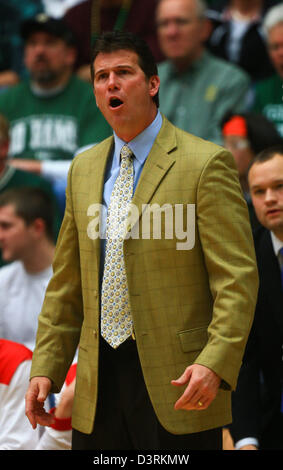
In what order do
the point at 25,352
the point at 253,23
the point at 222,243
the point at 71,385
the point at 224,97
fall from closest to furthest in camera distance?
the point at 222,243 < the point at 71,385 < the point at 25,352 < the point at 224,97 < the point at 253,23

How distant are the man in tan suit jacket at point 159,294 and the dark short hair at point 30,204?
6.96 ft

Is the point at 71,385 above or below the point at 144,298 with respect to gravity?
below

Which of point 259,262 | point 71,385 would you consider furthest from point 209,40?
point 71,385

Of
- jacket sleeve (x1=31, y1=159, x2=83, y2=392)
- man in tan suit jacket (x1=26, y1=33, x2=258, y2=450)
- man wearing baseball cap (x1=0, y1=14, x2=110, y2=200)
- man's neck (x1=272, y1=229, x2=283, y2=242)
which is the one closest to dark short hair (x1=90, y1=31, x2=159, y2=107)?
man in tan suit jacket (x1=26, y1=33, x2=258, y2=450)

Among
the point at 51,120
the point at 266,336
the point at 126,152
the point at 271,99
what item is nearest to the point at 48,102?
the point at 51,120

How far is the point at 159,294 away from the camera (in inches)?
84.7

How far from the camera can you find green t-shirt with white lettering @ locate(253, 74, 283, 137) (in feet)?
16.3

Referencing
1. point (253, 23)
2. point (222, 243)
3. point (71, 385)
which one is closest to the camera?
point (222, 243)

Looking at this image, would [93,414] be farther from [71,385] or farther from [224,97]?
[224,97]

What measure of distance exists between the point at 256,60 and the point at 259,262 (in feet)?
9.09

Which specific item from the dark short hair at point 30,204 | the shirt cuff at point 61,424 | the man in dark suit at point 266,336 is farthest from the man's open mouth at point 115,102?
the dark short hair at point 30,204

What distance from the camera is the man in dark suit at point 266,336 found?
2969 millimetres

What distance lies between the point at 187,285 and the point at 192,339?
157mm
